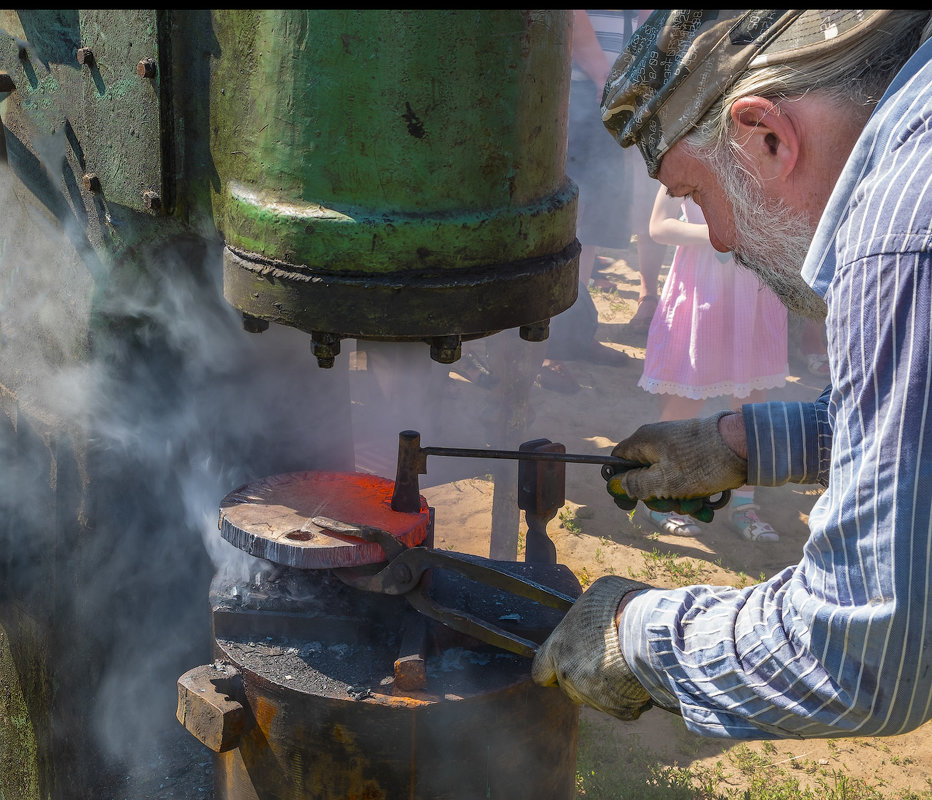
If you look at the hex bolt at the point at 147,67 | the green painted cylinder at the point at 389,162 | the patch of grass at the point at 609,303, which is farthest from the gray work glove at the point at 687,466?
the patch of grass at the point at 609,303

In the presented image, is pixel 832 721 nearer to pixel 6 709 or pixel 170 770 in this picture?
pixel 170 770

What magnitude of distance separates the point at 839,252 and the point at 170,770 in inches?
93.9

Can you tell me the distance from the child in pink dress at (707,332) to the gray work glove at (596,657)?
3520 mm

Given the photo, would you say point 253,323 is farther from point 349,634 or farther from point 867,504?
point 867,504

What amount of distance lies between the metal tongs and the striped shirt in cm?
56

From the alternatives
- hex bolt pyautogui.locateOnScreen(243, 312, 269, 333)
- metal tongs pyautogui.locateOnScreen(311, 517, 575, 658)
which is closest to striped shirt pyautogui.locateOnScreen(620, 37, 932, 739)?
metal tongs pyautogui.locateOnScreen(311, 517, 575, 658)

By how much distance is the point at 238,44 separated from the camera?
66.0 inches

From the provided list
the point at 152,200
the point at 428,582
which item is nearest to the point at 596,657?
the point at 428,582

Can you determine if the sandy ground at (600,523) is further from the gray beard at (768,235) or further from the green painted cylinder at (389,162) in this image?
the green painted cylinder at (389,162)

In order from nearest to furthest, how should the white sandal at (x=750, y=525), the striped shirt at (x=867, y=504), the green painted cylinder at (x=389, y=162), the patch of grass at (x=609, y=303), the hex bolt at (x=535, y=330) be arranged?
the striped shirt at (x=867, y=504) < the green painted cylinder at (x=389, y=162) < the hex bolt at (x=535, y=330) < the white sandal at (x=750, y=525) < the patch of grass at (x=609, y=303)

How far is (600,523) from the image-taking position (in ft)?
18.0

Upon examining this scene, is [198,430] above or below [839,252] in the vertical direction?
below

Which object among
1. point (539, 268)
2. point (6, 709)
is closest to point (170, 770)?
point (6, 709)

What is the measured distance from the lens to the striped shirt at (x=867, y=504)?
1.22 m
